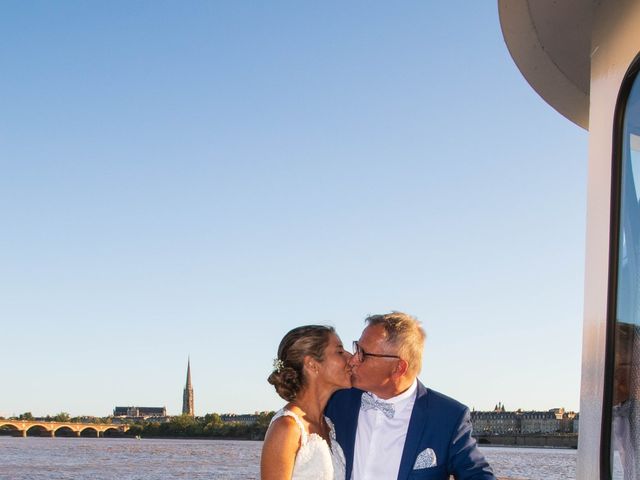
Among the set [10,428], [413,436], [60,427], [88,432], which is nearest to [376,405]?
[413,436]

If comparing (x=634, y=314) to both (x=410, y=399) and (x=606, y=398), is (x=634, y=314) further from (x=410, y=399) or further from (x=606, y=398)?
(x=410, y=399)

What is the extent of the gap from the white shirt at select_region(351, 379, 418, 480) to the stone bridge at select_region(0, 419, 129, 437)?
135654 millimetres

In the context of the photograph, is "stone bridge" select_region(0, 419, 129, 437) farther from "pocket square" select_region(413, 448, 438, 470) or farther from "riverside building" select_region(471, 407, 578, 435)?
"pocket square" select_region(413, 448, 438, 470)

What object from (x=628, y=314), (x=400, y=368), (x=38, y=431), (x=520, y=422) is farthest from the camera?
(x=38, y=431)

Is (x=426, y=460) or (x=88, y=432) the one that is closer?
(x=426, y=460)

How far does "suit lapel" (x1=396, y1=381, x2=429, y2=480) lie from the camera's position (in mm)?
2943

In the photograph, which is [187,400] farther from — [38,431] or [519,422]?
[519,422]

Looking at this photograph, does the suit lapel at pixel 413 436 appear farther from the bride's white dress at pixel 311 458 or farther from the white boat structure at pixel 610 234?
the white boat structure at pixel 610 234

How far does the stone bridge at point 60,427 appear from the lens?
132625 millimetres

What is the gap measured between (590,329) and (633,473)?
Result: 13.6 inches

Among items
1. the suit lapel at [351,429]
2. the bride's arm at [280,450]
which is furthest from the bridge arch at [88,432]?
the bride's arm at [280,450]

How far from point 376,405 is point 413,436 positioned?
17cm

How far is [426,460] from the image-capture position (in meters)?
2.95

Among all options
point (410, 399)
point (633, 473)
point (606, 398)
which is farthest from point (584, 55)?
point (410, 399)
